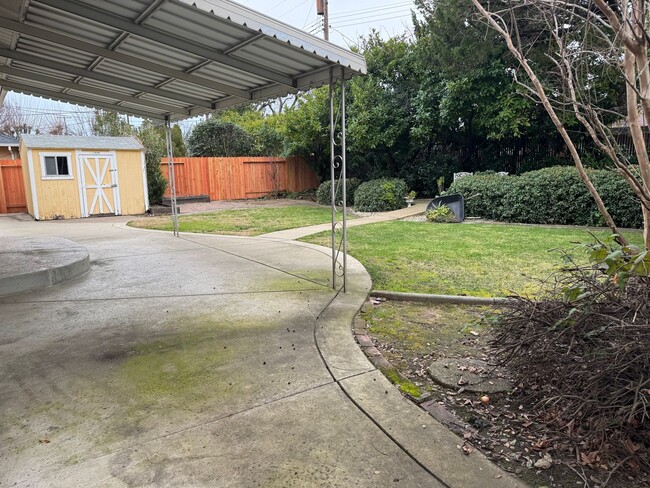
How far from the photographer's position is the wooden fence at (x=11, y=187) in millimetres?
15672

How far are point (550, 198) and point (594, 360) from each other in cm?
911

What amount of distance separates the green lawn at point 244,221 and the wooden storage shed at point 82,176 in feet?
8.28

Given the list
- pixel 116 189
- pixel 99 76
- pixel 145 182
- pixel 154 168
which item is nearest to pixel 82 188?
pixel 116 189

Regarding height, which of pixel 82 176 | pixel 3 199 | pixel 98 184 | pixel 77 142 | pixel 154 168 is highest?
pixel 77 142

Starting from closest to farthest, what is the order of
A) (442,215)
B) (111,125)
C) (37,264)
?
(37,264) → (442,215) → (111,125)

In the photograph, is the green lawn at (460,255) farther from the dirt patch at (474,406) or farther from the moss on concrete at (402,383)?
the moss on concrete at (402,383)

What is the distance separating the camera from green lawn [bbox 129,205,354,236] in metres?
10.9

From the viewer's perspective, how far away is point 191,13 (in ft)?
12.7

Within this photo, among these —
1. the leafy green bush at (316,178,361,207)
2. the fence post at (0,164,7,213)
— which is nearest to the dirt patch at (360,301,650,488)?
the leafy green bush at (316,178,361,207)

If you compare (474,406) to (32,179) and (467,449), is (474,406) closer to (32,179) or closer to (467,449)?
(467,449)

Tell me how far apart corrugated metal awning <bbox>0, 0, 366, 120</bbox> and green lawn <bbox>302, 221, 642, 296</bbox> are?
269 cm

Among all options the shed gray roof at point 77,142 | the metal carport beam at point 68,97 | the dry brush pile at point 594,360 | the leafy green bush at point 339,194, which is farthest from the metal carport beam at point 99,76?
the leafy green bush at point 339,194

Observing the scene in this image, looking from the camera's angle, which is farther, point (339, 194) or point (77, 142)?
point (339, 194)

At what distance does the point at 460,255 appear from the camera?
6.99 metres
